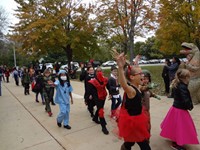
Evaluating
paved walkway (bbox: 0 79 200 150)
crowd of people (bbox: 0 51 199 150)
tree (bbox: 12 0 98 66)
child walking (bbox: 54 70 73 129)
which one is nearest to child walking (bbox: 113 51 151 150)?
crowd of people (bbox: 0 51 199 150)

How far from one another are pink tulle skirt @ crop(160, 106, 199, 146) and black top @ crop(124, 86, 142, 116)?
3.98 ft

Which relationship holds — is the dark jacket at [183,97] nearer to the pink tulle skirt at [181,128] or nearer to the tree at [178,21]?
the pink tulle skirt at [181,128]

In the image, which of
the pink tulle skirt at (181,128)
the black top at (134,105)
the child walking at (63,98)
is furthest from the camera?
the child walking at (63,98)

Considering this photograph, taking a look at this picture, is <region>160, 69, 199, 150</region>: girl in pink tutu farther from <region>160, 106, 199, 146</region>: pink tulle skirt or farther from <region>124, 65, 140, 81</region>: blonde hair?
<region>124, 65, 140, 81</region>: blonde hair

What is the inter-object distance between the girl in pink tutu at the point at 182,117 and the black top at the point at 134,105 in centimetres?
119

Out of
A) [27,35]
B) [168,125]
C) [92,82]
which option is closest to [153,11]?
[27,35]

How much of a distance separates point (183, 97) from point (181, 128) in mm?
535

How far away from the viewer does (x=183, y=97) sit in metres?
3.79

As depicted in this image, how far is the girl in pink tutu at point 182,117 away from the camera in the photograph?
12.4 ft

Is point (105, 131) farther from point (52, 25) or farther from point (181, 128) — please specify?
point (52, 25)

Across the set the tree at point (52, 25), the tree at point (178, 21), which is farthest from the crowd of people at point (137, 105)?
the tree at point (52, 25)

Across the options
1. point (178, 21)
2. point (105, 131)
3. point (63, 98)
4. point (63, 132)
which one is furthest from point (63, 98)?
point (178, 21)

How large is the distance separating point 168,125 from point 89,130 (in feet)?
6.71

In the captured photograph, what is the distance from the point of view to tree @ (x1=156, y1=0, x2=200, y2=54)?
15.8m
